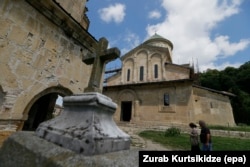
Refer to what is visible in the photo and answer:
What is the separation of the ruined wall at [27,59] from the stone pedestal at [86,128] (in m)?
2.89

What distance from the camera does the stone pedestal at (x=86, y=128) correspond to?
4.11 feet

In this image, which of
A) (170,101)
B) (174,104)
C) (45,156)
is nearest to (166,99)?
(170,101)

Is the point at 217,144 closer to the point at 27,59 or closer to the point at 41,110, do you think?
the point at 41,110

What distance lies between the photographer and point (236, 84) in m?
34.7

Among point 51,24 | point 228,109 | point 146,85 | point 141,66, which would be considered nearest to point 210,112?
point 228,109

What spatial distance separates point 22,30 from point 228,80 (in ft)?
132

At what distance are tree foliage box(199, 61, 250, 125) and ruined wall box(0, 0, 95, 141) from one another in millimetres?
33059

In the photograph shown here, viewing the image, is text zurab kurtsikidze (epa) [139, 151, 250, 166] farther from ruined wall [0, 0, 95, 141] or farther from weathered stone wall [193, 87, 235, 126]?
weathered stone wall [193, 87, 235, 126]

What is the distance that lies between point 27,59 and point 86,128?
12.6 feet

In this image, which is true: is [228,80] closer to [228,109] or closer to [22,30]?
[228,109]

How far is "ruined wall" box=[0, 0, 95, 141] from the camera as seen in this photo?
3.74 meters

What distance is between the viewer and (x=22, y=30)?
4.11 metres

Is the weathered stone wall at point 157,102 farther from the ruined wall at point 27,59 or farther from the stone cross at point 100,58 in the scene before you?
the stone cross at point 100,58

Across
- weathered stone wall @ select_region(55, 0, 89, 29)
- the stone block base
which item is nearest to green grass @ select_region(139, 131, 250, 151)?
the stone block base
